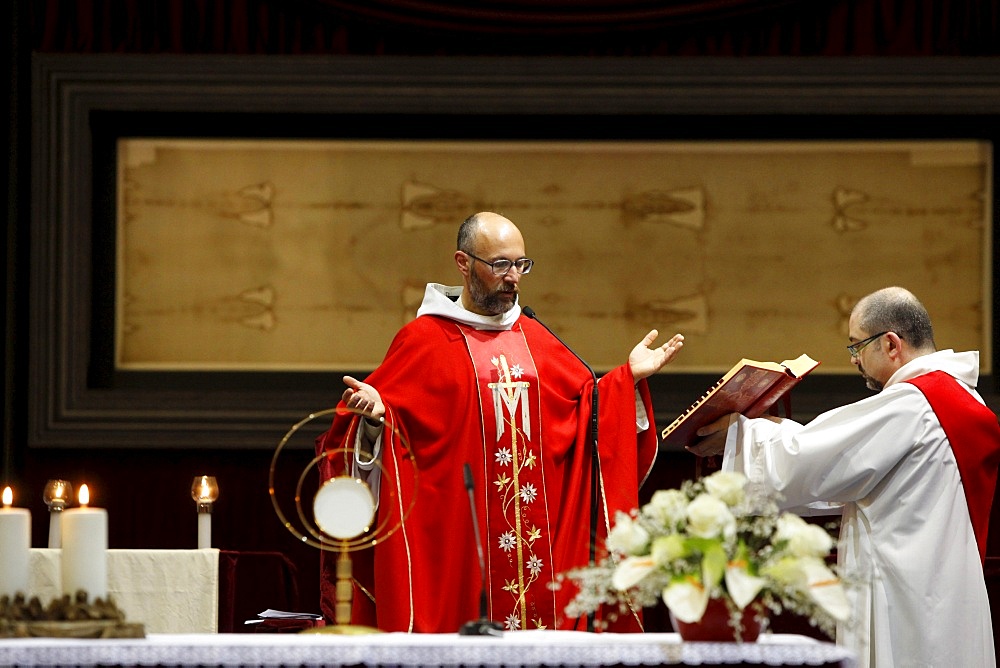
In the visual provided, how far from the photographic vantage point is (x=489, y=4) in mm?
7387

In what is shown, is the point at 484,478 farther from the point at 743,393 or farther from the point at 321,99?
the point at 321,99

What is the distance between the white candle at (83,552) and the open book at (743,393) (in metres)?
2.05

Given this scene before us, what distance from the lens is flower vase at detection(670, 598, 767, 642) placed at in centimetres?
330

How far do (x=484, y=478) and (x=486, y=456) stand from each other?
0.08m

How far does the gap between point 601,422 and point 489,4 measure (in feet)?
10.3

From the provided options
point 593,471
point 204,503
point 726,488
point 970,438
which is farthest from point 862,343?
point 204,503

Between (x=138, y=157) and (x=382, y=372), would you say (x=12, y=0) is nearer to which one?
(x=138, y=157)

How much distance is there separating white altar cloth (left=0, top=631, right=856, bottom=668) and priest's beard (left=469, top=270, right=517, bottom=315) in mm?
1991

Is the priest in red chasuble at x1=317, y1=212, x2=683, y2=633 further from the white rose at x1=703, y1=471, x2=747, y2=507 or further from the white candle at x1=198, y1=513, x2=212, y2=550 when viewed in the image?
the white rose at x1=703, y1=471, x2=747, y2=507

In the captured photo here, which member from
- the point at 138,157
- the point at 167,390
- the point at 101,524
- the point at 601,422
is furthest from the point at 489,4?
the point at 101,524

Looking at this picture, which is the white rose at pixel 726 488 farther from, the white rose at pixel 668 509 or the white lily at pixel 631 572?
the white lily at pixel 631 572

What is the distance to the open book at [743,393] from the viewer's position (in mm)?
4656

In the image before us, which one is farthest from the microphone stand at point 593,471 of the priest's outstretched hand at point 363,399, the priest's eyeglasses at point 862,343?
the priest's eyeglasses at point 862,343

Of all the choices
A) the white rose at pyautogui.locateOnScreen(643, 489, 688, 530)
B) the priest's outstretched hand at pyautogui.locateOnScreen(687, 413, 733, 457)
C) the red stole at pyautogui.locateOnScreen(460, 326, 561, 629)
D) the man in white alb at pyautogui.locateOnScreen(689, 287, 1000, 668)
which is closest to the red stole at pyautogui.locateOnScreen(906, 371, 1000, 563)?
the man in white alb at pyautogui.locateOnScreen(689, 287, 1000, 668)
